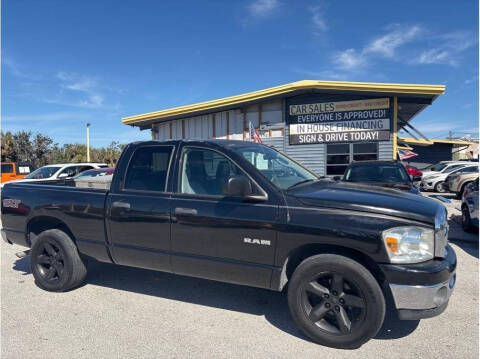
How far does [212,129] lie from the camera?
16.2 meters

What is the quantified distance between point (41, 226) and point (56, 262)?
0.61 metres

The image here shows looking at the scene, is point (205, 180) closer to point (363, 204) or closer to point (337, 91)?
point (363, 204)

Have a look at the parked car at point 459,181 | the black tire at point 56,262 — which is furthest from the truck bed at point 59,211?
the parked car at point 459,181

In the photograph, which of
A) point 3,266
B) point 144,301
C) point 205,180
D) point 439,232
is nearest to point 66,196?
point 144,301

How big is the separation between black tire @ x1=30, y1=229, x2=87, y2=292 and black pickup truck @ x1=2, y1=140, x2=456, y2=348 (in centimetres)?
1

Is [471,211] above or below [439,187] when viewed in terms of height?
above

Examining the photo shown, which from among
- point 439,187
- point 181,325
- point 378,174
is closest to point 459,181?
point 439,187

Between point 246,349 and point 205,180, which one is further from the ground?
point 205,180

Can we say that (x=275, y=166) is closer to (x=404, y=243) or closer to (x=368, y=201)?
(x=368, y=201)

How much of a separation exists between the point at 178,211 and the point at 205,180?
16.9 inches

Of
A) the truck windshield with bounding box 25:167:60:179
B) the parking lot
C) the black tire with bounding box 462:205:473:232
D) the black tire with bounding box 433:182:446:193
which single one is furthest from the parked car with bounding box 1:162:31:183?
the black tire with bounding box 433:182:446:193

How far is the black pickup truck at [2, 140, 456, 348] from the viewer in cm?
274

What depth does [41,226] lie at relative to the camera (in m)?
4.48

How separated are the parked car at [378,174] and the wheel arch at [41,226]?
5.51 metres
